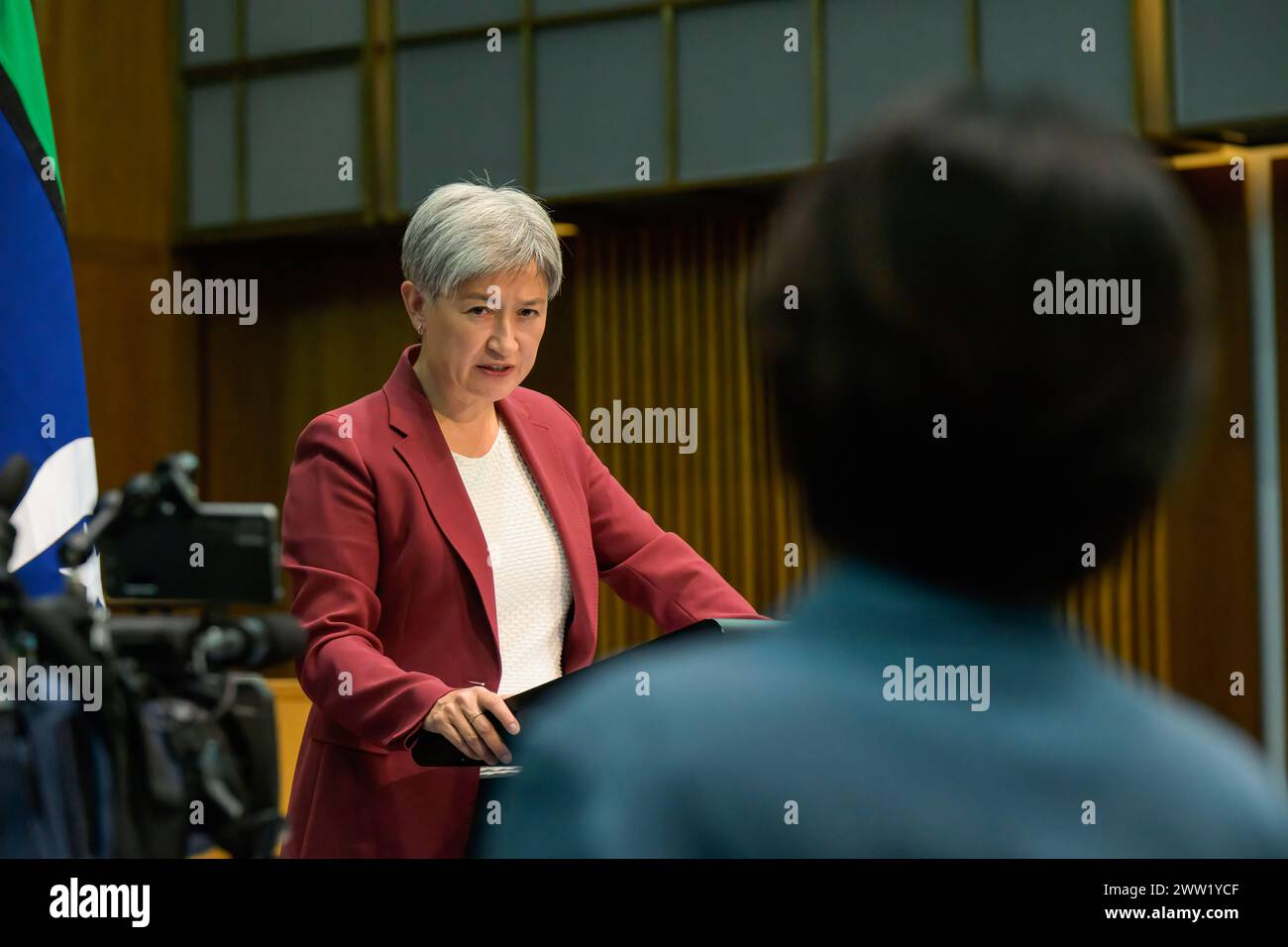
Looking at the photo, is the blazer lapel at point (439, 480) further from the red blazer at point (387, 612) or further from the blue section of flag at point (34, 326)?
the blue section of flag at point (34, 326)

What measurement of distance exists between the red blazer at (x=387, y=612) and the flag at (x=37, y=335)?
1.46m

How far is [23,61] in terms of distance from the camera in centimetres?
375

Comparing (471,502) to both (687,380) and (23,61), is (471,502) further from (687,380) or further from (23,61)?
(687,380)

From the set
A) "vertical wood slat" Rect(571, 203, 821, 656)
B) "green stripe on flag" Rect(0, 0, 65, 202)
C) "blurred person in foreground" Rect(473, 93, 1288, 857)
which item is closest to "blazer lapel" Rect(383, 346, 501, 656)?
"blurred person in foreground" Rect(473, 93, 1288, 857)

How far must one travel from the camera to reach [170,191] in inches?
318

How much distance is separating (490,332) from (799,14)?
4.81m

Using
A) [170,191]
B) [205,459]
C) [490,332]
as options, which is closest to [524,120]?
[170,191]

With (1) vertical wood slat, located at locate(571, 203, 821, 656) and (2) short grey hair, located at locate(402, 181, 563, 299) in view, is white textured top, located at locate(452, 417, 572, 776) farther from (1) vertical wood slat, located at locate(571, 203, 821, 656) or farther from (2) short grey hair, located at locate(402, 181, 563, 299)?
(1) vertical wood slat, located at locate(571, 203, 821, 656)

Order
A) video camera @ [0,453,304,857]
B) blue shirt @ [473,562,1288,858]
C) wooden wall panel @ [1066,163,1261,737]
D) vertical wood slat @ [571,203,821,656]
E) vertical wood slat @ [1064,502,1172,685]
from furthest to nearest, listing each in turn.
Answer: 1. vertical wood slat @ [571,203,821,656]
2. vertical wood slat @ [1064,502,1172,685]
3. wooden wall panel @ [1066,163,1261,737]
4. video camera @ [0,453,304,857]
5. blue shirt @ [473,562,1288,858]

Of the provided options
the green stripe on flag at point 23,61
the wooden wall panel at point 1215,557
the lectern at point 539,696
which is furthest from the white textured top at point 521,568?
the wooden wall panel at point 1215,557

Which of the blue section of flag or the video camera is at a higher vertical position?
the blue section of flag

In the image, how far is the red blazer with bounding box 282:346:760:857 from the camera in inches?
79.0
